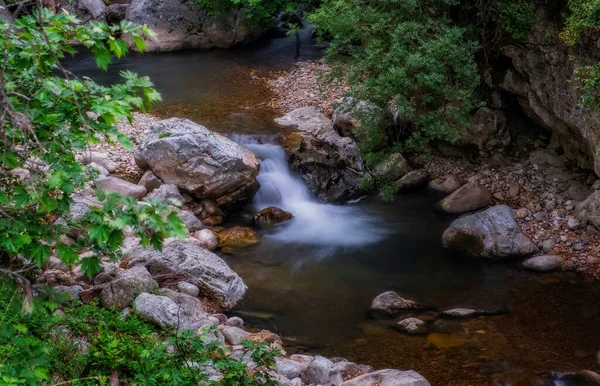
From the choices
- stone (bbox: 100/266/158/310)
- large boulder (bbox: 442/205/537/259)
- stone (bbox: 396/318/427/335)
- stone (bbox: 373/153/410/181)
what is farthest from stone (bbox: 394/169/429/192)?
stone (bbox: 100/266/158/310)

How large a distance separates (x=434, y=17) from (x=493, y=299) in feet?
15.1

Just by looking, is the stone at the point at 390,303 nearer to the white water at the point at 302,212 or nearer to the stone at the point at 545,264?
the white water at the point at 302,212

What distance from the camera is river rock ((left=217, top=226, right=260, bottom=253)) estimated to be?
31.8 feet

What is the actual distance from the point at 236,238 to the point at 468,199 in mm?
4116

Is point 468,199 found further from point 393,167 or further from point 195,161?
point 195,161

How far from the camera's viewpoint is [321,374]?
6.23 meters

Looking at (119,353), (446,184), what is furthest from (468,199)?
(119,353)

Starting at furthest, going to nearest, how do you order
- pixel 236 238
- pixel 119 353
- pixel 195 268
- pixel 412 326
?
pixel 236 238 → pixel 195 268 → pixel 412 326 → pixel 119 353

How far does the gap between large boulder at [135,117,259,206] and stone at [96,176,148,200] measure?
20.5 inches

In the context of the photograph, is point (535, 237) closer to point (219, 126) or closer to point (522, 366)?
point (522, 366)

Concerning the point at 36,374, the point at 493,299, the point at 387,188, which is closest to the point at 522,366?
the point at 493,299

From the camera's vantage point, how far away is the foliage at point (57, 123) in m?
3.12

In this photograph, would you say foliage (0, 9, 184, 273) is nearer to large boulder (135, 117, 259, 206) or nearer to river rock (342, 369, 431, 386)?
river rock (342, 369, 431, 386)

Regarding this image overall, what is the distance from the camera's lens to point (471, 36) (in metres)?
10.2
